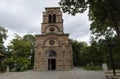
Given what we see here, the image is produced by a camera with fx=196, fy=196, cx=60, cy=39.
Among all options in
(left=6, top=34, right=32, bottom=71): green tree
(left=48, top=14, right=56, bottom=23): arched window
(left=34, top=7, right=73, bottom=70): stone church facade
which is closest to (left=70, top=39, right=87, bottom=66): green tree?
(left=48, top=14, right=56, bottom=23): arched window

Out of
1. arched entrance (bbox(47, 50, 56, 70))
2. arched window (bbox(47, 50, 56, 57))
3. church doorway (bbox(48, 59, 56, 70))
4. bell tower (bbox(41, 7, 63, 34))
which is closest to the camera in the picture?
arched entrance (bbox(47, 50, 56, 70))

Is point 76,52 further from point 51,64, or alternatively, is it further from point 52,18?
point 51,64

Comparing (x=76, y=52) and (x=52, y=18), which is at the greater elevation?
(x=52, y=18)

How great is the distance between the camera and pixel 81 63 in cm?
7750

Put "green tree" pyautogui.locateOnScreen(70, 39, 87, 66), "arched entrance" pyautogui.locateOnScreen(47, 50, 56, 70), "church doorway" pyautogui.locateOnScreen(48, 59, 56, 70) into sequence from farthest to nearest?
"green tree" pyautogui.locateOnScreen(70, 39, 87, 66), "church doorway" pyautogui.locateOnScreen(48, 59, 56, 70), "arched entrance" pyautogui.locateOnScreen(47, 50, 56, 70)

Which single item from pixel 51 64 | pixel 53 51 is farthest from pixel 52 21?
pixel 51 64

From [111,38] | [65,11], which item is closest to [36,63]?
[111,38]

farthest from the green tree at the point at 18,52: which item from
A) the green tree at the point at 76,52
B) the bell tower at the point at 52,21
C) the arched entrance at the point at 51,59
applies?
the green tree at the point at 76,52

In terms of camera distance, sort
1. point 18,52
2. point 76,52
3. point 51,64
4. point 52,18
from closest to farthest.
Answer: point 18,52 < point 51,64 < point 52,18 < point 76,52

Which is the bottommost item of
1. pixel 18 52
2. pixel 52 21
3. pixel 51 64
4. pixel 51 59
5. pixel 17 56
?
pixel 51 64

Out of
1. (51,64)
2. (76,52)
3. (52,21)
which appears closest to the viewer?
(51,64)

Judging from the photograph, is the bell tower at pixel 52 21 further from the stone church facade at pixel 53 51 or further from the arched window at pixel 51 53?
the arched window at pixel 51 53

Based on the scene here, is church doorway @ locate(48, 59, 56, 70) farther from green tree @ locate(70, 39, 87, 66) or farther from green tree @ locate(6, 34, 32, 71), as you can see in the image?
green tree @ locate(70, 39, 87, 66)

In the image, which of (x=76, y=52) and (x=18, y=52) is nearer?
(x=18, y=52)
